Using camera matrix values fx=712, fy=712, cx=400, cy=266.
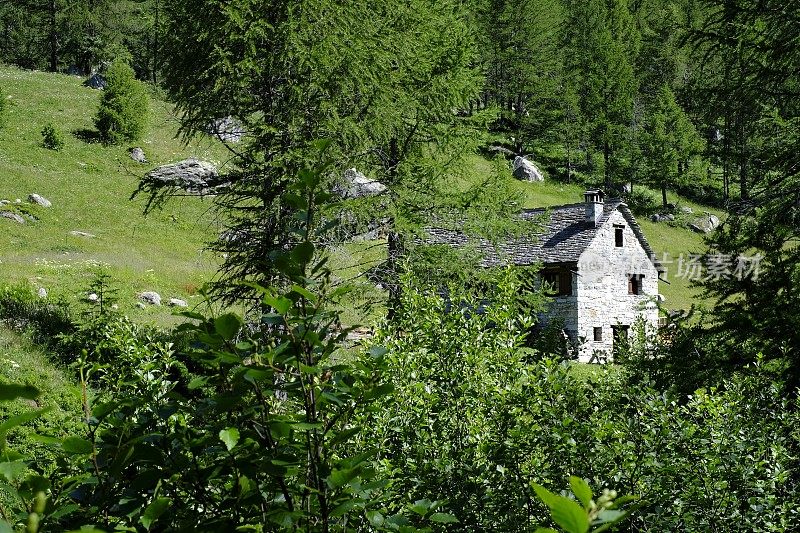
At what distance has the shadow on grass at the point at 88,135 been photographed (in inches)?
1415

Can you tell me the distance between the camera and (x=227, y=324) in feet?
5.18

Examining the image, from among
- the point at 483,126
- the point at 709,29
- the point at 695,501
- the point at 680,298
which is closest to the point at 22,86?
the point at 483,126

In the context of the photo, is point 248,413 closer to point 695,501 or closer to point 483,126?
point 695,501

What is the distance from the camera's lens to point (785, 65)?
779 centimetres

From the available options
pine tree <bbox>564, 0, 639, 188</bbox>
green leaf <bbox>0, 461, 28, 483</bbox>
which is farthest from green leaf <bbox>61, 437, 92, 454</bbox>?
pine tree <bbox>564, 0, 639, 188</bbox>

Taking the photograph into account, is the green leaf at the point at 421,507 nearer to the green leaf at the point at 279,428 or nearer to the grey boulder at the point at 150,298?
the green leaf at the point at 279,428

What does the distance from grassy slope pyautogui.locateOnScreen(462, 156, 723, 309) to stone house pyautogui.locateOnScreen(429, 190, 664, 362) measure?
8.65m

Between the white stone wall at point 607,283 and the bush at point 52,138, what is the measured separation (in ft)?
81.3

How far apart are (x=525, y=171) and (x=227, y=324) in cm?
5132

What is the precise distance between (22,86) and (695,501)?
156 feet

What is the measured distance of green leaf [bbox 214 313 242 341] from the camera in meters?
1.57

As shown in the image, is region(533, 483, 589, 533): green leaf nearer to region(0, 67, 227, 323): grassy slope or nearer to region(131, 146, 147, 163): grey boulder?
region(0, 67, 227, 323): grassy slope

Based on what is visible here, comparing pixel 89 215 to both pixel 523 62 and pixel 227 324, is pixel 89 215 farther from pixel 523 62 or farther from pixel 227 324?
pixel 523 62

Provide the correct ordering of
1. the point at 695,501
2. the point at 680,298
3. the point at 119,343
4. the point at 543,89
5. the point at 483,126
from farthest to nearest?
1. the point at 543,89
2. the point at 680,298
3. the point at 483,126
4. the point at 119,343
5. the point at 695,501
